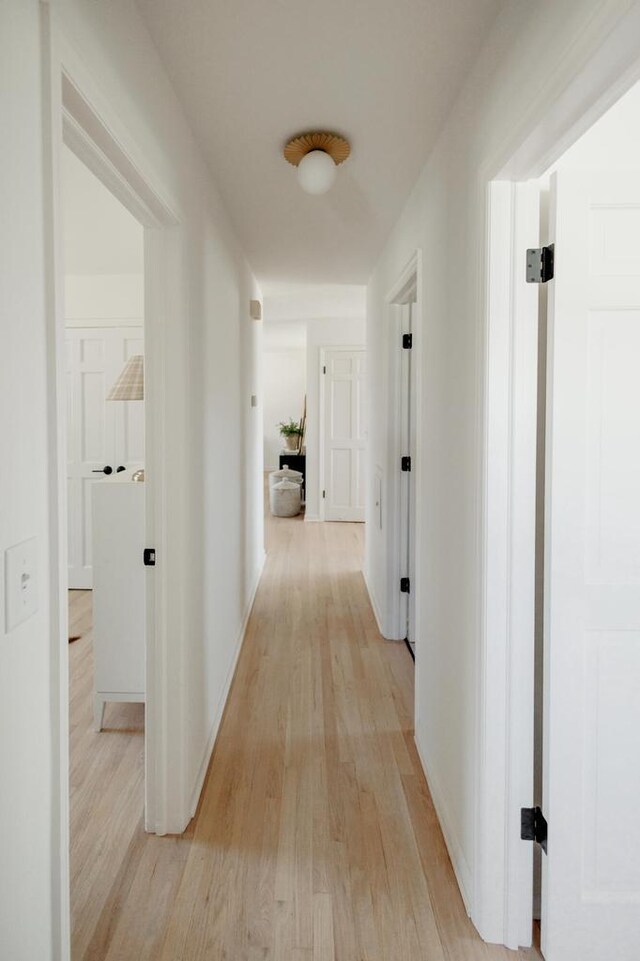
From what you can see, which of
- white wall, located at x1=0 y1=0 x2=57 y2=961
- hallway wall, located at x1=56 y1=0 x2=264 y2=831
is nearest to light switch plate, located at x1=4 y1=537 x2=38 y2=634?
white wall, located at x1=0 y1=0 x2=57 y2=961

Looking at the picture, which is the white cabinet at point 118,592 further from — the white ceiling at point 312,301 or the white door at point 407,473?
the white ceiling at point 312,301

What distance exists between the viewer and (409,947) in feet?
4.82

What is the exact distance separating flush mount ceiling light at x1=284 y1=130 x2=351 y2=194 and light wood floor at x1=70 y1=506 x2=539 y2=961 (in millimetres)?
2176

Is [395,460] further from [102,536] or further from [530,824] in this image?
[530,824]

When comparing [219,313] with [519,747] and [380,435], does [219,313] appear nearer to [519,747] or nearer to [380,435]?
[380,435]

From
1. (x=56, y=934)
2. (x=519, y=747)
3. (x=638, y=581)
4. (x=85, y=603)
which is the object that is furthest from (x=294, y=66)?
(x=85, y=603)

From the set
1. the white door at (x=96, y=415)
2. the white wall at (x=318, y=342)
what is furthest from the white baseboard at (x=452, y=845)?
the white wall at (x=318, y=342)

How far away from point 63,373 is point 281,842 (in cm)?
159

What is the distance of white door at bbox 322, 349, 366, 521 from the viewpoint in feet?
22.7

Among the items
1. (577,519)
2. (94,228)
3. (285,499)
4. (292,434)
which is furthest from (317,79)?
(292,434)

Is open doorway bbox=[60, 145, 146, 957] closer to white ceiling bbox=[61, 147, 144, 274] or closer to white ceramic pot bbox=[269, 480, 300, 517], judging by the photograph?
white ceiling bbox=[61, 147, 144, 274]

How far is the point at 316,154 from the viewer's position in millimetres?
2102

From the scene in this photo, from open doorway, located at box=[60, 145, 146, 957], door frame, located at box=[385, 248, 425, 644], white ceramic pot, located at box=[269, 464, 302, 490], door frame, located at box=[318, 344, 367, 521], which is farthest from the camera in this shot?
white ceramic pot, located at box=[269, 464, 302, 490]

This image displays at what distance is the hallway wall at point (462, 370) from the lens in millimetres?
1196
